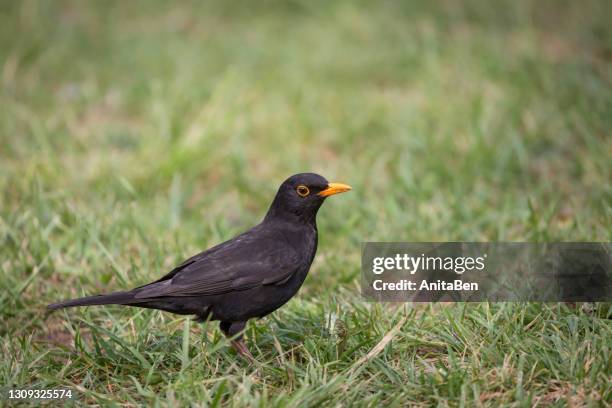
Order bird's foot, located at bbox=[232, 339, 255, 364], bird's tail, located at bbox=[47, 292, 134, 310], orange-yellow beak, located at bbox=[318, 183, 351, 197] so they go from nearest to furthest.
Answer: bird's tail, located at bbox=[47, 292, 134, 310] < bird's foot, located at bbox=[232, 339, 255, 364] < orange-yellow beak, located at bbox=[318, 183, 351, 197]

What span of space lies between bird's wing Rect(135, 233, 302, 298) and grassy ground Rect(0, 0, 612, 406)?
193 mm

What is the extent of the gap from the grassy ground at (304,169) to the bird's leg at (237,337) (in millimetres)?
70

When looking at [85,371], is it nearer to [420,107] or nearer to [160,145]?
[160,145]

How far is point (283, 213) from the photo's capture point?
4.62m

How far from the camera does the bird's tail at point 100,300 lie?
380 centimetres

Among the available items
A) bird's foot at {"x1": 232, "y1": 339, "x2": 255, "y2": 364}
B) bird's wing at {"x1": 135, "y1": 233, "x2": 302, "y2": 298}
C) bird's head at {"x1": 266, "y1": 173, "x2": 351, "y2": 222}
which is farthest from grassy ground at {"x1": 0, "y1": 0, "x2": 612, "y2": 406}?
bird's head at {"x1": 266, "y1": 173, "x2": 351, "y2": 222}

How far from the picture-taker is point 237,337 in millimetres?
4156

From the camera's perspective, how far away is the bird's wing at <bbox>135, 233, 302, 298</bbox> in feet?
13.4

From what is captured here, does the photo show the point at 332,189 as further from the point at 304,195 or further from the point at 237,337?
the point at 237,337

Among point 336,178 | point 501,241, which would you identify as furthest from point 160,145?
point 501,241

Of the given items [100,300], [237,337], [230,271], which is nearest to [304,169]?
[230,271]

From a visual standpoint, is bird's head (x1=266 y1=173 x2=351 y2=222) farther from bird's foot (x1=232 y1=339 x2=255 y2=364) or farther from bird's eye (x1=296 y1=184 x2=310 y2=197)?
bird's foot (x1=232 y1=339 x2=255 y2=364)

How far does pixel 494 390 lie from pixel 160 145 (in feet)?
13.4

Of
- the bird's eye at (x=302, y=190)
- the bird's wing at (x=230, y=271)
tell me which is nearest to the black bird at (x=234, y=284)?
the bird's wing at (x=230, y=271)
